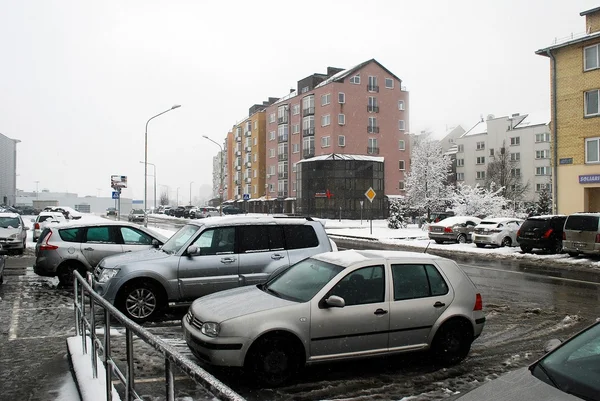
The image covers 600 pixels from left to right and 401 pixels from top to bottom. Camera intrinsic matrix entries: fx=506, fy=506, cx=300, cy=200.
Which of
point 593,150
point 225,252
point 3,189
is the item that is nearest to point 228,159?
point 3,189

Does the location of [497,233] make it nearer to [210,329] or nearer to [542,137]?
[210,329]

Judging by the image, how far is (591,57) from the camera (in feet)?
93.2

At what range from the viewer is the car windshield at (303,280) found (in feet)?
19.3

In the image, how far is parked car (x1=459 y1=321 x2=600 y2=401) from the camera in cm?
287

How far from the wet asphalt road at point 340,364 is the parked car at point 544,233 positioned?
8760mm

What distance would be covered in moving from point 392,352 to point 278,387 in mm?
1433

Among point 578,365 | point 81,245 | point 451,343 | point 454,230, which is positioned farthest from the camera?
point 454,230

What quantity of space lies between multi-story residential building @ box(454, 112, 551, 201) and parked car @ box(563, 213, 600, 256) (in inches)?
1961

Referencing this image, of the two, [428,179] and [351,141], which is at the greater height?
[351,141]

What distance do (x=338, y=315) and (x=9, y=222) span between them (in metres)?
18.7

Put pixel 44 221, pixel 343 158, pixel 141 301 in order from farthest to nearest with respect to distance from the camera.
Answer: pixel 343 158, pixel 44 221, pixel 141 301

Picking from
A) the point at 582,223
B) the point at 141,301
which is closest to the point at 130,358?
the point at 141,301

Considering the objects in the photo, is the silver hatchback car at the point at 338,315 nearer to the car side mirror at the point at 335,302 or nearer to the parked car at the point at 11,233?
the car side mirror at the point at 335,302

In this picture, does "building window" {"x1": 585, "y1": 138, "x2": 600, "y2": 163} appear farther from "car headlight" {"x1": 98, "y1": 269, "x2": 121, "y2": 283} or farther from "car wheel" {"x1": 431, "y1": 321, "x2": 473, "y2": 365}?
"car headlight" {"x1": 98, "y1": 269, "x2": 121, "y2": 283}
